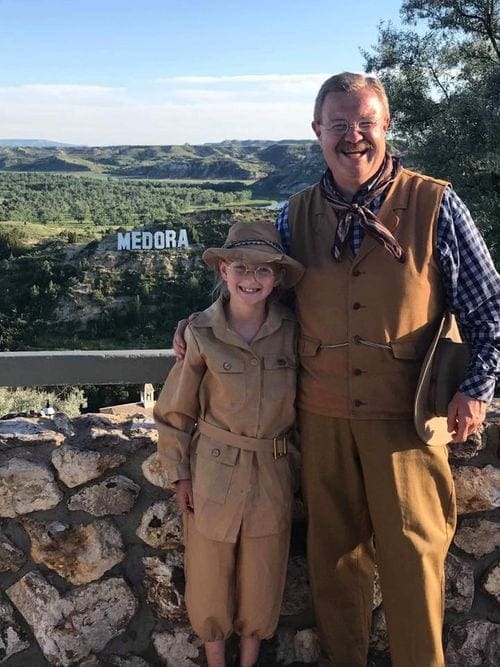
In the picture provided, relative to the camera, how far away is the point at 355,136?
196cm

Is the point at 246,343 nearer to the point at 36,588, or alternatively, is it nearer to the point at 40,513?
the point at 40,513

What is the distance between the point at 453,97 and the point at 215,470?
40.8 ft

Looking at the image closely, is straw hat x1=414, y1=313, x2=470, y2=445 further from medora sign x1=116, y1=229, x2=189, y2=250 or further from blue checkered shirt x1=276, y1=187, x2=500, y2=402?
medora sign x1=116, y1=229, x2=189, y2=250

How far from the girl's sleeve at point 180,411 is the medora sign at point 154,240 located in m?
47.0

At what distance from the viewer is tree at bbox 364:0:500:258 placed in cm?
1205

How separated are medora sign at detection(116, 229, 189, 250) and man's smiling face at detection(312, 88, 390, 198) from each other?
154 feet

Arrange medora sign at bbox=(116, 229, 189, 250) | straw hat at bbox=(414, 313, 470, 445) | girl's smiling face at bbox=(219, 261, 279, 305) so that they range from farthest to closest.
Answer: medora sign at bbox=(116, 229, 189, 250), girl's smiling face at bbox=(219, 261, 279, 305), straw hat at bbox=(414, 313, 470, 445)

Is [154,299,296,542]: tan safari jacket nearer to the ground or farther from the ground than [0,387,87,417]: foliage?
farther from the ground

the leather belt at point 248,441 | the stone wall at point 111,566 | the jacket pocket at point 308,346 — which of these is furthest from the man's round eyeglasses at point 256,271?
the stone wall at point 111,566

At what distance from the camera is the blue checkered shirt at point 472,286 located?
6.30 ft

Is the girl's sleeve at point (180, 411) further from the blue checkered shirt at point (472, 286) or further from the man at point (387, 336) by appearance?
the blue checkered shirt at point (472, 286)

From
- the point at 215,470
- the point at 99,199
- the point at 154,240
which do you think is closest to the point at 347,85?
the point at 215,470

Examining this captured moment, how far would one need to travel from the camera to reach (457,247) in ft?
6.34

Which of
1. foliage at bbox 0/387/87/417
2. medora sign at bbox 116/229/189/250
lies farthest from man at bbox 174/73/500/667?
medora sign at bbox 116/229/189/250
